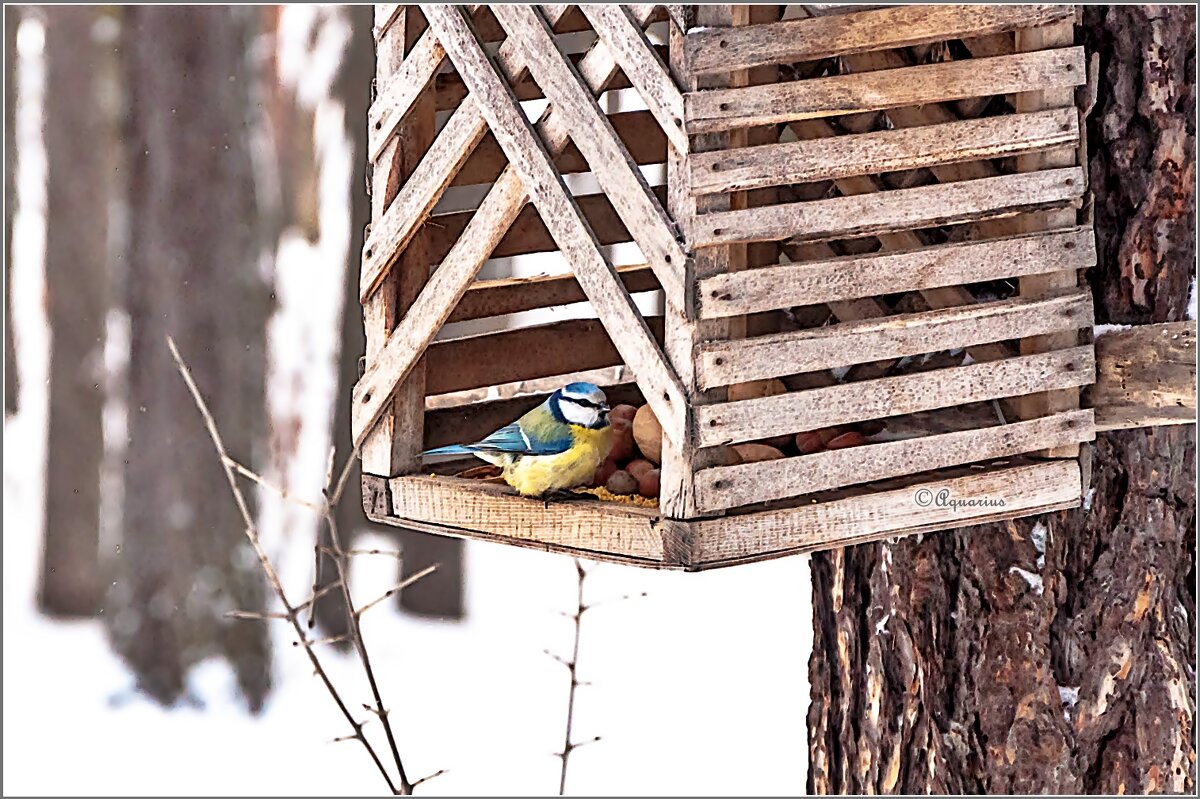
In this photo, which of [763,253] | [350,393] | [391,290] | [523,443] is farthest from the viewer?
[350,393]

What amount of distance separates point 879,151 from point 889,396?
0.27 m

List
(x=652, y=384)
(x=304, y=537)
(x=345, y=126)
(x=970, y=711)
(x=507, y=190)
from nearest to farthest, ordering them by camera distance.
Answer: (x=652, y=384)
(x=507, y=190)
(x=970, y=711)
(x=345, y=126)
(x=304, y=537)

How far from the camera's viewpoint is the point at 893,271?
150cm

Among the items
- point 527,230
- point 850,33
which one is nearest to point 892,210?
point 850,33

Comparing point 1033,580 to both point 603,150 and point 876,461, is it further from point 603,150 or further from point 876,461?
point 603,150

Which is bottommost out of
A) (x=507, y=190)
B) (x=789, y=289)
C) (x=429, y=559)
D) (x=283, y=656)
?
(x=283, y=656)

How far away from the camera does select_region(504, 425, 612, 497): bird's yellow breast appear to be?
150cm

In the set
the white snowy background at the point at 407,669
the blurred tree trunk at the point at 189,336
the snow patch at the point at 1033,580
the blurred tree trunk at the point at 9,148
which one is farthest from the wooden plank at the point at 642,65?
the blurred tree trunk at the point at 9,148

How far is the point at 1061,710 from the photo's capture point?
6.13 ft

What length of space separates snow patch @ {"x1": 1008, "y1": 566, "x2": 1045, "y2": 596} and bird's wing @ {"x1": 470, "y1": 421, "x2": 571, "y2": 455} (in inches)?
28.9

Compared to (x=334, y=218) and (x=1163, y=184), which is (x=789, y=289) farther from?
(x=334, y=218)

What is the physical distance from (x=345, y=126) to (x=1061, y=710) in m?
2.54

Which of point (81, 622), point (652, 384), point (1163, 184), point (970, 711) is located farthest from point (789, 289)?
point (81, 622)

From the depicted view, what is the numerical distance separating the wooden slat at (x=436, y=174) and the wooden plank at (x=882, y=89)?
155 millimetres
